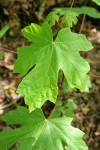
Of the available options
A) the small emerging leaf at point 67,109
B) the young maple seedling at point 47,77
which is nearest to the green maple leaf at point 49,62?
the young maple seedling at point 47,77

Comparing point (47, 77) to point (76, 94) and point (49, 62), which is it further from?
point (76, 94)

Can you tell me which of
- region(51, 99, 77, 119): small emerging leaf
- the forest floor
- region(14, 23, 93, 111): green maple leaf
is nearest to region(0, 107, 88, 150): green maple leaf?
region(14, 23, 93, 111): green maple leaf

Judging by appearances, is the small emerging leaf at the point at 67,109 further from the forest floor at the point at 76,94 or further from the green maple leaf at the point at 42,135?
the green maple leaf at the point at 42,135

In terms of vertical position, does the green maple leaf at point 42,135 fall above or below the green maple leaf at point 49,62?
below

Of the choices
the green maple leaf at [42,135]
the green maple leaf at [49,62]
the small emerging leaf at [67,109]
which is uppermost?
the green maple leaf at [49,62]

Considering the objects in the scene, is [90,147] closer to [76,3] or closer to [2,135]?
[2,135]

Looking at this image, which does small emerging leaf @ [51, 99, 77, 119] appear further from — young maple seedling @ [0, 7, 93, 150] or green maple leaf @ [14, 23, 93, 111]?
green maple leaf @ [14, 23, 93, 111]
